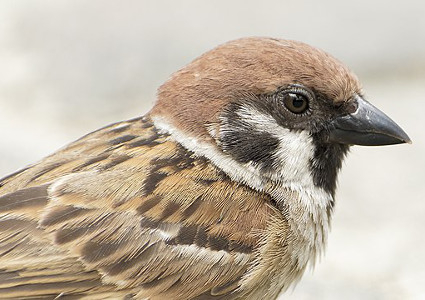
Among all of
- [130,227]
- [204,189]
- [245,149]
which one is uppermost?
[245,149]

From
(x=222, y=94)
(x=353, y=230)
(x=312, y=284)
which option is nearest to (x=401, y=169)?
(x=353, y=230)

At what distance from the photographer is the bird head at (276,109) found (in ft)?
11.9

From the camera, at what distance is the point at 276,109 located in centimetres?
367

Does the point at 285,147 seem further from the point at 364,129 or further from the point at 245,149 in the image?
the point at 364,129

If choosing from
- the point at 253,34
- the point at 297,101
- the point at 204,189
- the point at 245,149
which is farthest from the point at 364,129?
the point at 253,34

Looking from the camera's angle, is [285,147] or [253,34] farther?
[253,34]

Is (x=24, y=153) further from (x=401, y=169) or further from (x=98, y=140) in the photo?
(x=401, y=169)

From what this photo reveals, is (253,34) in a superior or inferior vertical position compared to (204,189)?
superior

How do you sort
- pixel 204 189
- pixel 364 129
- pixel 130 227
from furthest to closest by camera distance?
pixel 364 129 < pixel 204 189 < pixel 130 227

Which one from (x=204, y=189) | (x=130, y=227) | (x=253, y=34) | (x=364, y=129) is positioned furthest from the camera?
(x=253, y=34)

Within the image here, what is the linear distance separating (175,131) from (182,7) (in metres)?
2.92

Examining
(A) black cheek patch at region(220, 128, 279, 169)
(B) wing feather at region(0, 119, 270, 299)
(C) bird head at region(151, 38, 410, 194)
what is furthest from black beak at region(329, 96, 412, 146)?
(B) wing feather at region(0, 119, 270, 299)

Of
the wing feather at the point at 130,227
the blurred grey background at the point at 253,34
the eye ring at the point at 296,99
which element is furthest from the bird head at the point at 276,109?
the blurred grey background at the point at 253,34

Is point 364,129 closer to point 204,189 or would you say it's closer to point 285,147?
point 285,147
